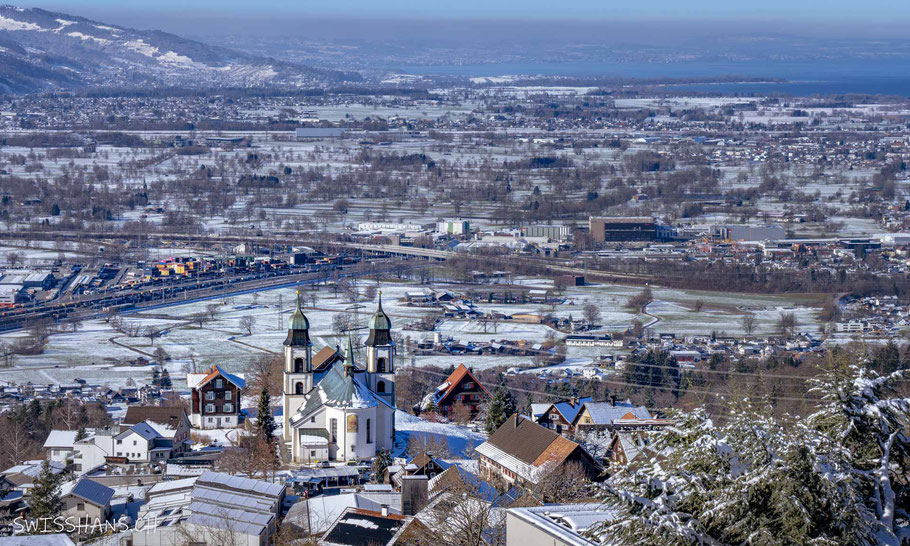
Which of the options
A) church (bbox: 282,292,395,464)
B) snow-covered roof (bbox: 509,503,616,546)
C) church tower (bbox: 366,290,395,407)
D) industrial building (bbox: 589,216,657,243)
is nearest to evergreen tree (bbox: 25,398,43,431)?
church (bbox: 282,292,395,464)

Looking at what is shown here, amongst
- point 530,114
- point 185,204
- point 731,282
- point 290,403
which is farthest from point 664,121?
point 290,403

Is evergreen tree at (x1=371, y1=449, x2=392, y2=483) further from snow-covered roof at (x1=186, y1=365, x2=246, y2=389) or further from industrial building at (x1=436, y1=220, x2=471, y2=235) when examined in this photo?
industrial building at (x1=436, y1=220, x2=471, y2=235)

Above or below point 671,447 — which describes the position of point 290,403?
below

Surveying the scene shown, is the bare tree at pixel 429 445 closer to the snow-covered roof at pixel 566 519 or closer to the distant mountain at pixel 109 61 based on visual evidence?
the snow-covered roof at pixel 566 519

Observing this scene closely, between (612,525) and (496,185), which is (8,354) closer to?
(612,525)

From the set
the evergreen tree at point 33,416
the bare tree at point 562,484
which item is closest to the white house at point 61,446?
the evergreen tree at point 33,416

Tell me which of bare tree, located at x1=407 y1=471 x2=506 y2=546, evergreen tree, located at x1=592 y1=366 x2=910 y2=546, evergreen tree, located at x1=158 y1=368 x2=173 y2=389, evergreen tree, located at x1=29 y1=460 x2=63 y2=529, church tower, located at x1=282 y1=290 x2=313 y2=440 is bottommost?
evergreen tree, located at x1=158 y1=368 x2=173 y2=389

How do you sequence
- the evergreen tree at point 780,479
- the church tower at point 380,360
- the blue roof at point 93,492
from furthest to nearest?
the church tower at point 380,360
the blue roof at point 93,492
the evergreen tree at point 780,479
